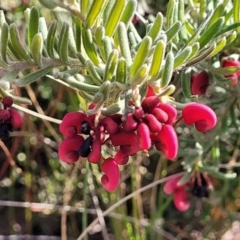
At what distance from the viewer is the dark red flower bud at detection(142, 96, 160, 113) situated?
685 millimetres

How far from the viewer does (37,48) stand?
779 millimetres

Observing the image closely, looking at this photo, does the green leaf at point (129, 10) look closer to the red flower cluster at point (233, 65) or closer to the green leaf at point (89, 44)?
the green leaf at point (89, 44)

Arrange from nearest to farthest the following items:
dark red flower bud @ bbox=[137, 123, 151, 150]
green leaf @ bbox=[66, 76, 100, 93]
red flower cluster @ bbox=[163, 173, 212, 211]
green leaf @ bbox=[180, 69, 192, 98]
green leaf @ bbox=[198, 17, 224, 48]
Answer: dark red flower bud @ bbox=[137, 123, 151, 150] → green leaf @ bbox=[66, 76, 100, 93] → green leaf @ bbox=[198, 17, 224, 48] → green leaf @ bbox=[180, 69, 192, 98] → red flower cluster @ bbox=[163, 173, 212, 211]

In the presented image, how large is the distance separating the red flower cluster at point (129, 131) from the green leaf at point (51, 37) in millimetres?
184

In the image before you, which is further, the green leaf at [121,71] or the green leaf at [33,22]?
the green leaf at [33,22]

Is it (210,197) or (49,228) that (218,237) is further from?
(49,228)

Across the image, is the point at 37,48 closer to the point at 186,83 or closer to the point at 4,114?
the point at 4,114

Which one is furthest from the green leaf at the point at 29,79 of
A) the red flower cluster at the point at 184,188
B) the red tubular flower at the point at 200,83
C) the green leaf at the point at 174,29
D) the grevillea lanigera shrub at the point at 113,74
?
the red flower cluster at the point at 184,188

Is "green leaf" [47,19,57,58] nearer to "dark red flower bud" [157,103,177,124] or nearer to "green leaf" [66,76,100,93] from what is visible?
"green leaf" [66,76,100,93]

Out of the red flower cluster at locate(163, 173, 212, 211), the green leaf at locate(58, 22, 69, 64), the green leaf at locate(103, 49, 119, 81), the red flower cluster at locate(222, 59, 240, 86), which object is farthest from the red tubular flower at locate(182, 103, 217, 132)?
the red flower cluster at locate(163, 173, 212, 211)

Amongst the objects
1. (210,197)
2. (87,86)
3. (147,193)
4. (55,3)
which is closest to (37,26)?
(55,3)

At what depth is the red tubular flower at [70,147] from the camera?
2.31 feet

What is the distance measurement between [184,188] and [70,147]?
2.84 ft

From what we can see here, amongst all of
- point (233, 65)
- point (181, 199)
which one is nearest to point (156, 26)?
point (233, 65)
